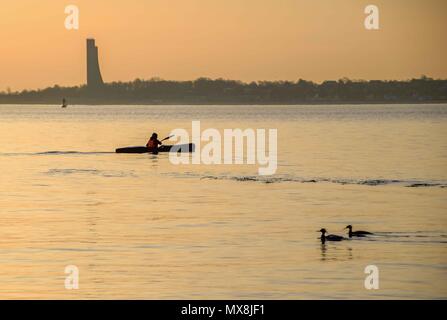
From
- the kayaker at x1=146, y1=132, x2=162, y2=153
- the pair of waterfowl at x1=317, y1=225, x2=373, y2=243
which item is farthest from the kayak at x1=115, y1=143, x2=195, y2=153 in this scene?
the pair of waterfowl at x1=317, y1=225, x2=373, y2=243

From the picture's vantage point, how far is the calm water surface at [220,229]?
24031mm

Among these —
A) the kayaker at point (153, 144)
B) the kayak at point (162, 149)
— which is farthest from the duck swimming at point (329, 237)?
the kayak at point (162, 149)

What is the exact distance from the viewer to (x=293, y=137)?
356 ft

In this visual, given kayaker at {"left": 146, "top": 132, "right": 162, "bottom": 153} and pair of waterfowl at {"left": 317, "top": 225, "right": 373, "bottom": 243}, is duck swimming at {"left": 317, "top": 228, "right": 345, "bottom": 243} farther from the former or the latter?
kayaker at {"left": 146, "top": 132, "right": 162, "bottom": 153}

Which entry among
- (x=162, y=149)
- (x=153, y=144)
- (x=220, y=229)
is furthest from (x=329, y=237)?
(x=162, y=149)

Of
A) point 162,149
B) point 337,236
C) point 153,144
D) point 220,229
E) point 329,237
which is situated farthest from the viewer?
point 162,149

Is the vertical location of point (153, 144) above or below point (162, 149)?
above

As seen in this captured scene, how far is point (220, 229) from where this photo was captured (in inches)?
1312

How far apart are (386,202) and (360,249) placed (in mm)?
13086

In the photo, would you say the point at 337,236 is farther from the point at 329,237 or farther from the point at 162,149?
the point at 162,149

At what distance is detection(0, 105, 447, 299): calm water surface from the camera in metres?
24.0

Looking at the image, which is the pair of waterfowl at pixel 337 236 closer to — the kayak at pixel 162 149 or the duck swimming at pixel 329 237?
the duck swimming at pixel 329 237

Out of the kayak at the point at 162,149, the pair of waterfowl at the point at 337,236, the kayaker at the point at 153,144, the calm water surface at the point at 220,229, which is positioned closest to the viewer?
the calm water surface at the point at 220,229

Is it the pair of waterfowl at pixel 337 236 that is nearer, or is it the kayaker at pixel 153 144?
the pair of waterfowl at pixel 337 236
